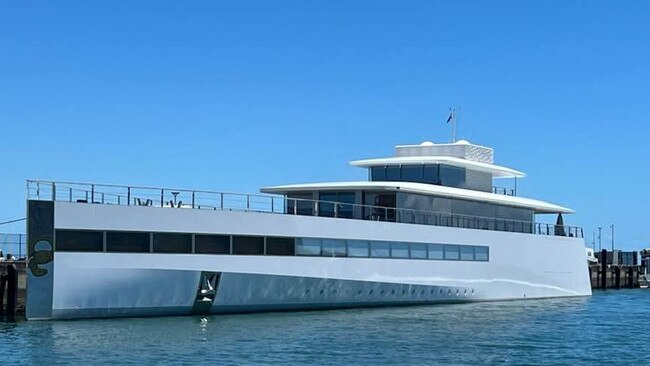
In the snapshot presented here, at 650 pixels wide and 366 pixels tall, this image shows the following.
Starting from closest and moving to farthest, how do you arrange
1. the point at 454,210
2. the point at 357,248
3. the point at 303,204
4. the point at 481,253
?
the point at 357,248 < the point at 303,204 < the point at 481,253 < the point at 454,210

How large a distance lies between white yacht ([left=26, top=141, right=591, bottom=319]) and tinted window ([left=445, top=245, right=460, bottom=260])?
0.21 ft

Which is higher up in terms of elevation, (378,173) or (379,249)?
(378,173)

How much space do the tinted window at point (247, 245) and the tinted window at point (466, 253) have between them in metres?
10.8

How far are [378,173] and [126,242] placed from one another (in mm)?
16958

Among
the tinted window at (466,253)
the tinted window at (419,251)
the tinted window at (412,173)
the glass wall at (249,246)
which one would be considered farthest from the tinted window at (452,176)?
the tinted window at (419,251)

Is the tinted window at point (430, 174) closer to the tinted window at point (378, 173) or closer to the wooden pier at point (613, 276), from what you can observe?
the tinted window at point (378, 173)

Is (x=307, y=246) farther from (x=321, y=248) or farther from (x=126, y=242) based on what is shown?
(x=126, y=242)

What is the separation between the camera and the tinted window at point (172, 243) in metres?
31.7

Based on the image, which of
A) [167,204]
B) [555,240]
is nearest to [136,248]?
[167,204]

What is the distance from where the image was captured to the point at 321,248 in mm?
35969

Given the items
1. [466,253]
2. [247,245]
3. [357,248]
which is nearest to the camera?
[247,245]

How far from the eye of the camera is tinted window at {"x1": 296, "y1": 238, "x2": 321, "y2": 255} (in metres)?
35.3

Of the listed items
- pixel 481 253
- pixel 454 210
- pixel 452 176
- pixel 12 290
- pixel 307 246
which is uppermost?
pixel 452 176

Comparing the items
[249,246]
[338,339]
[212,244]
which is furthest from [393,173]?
[338,339]
